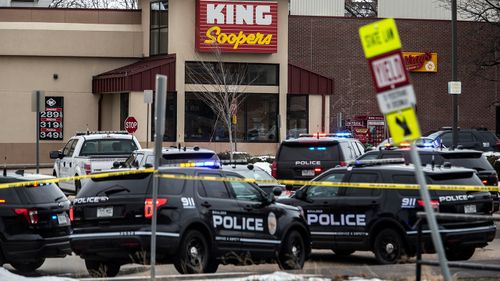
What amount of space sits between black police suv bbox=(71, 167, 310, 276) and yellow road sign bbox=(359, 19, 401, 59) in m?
5.96

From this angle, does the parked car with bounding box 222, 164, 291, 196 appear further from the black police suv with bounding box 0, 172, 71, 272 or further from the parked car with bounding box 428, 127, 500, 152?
the parked car with bounding box 428, 127, 500, 152

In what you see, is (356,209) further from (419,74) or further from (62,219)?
(419,74)

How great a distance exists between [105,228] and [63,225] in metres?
1.98

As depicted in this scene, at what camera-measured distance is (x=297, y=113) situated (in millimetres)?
46062

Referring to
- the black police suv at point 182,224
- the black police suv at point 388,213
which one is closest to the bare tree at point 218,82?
the black police suv at point 388,213

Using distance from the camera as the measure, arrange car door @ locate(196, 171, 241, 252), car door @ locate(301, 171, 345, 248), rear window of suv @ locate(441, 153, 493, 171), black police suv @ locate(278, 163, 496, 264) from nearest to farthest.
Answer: car door @ locate(196, 171, 241, 252) < black police suv @ locate(278, 163, 496, 264) < car door @ locate(301, 171, 345, 248) < rear window of suv @ locate(441, 153, 493, 171)

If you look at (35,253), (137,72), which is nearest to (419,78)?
(137,72)

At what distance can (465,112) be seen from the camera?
2144 inches

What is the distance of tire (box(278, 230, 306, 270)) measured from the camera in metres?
14.7

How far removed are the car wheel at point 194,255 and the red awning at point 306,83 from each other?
31891mm

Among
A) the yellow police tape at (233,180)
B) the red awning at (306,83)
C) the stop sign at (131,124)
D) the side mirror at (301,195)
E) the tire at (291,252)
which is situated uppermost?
the red awning at (306,83)

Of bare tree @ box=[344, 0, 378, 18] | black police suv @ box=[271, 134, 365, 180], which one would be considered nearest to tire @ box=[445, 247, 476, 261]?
black police suv @ box=[271, 134, 365, 180]

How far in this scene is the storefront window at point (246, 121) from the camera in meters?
44.5

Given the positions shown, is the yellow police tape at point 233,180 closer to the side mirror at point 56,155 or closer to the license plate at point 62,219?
the license plate at point 62,219
